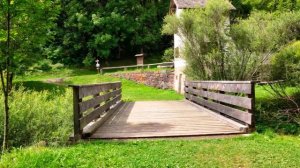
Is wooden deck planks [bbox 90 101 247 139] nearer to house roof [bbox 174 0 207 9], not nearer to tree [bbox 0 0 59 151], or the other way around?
tree [bbox 0 0 59 151]

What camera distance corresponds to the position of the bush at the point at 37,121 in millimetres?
7270

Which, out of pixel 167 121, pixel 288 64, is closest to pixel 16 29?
pixel 167 121

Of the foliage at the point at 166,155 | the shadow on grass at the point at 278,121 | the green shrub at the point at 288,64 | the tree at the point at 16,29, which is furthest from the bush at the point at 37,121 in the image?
the green shrub at the point at 288,64

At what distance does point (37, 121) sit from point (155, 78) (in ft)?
70.2

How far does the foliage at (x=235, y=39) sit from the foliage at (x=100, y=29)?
76.9 feet

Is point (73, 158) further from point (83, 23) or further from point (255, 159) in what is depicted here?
point (83, 23)

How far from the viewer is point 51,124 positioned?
7723mm

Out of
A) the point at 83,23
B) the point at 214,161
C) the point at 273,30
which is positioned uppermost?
the point at 83,23

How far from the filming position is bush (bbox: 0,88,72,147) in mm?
7270

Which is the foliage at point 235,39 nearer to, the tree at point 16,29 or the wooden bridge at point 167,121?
the wooden bridge at point 167,121

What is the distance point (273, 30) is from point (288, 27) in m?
0.76

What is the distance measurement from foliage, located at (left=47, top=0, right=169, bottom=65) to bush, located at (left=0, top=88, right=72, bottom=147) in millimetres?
28005

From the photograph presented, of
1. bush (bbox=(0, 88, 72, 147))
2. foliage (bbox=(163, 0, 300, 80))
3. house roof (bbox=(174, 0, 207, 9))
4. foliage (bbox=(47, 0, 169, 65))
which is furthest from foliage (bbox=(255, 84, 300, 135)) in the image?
foliage (bbox=(47, 0, 169, 65))

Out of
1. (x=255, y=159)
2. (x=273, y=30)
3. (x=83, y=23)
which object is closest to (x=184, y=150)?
(x=255, y=159)
